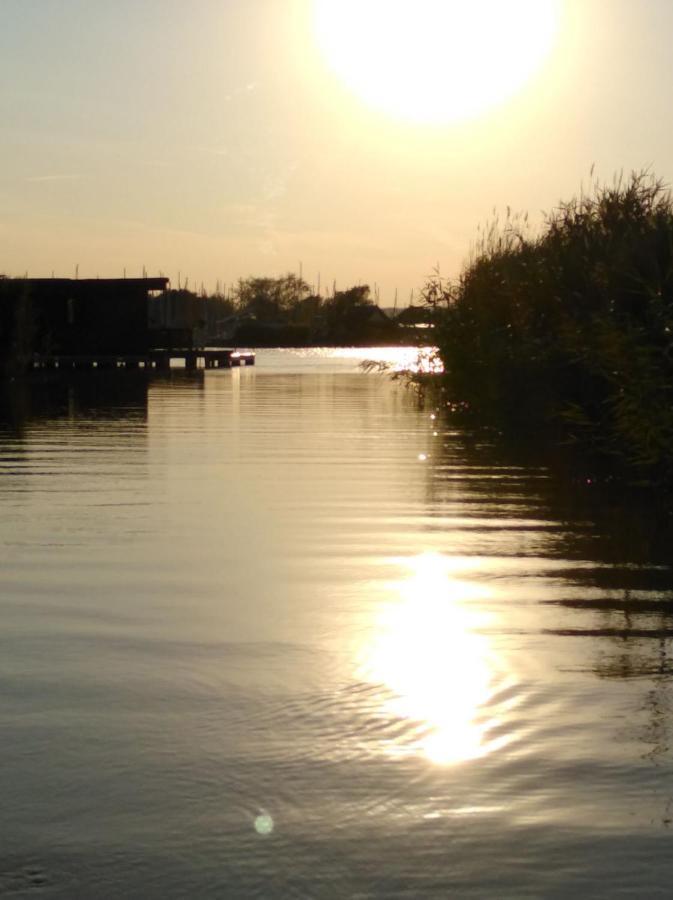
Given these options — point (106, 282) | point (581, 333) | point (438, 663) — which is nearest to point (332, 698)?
point (438, 663)

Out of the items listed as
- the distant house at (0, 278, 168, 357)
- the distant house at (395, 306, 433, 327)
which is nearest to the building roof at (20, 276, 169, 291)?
the distant house at (0, 278, 168, 357)

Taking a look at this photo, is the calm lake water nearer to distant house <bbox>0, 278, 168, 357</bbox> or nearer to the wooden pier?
the wooden pier

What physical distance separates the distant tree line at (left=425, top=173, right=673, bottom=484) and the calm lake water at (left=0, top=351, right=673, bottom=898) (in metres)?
1.99

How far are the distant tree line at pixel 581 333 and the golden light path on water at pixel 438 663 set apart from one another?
632 cm

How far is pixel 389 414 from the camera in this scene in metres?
31.6

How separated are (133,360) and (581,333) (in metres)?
49.9

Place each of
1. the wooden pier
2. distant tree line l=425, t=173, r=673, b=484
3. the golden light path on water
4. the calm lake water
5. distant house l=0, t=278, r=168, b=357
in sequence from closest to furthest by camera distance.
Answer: the calm lake water → the golden light path on water → distant tree line l=425, t=173, r=673, b=484 → the wooden pier → distant house l=0, t=278, r=168, b=357

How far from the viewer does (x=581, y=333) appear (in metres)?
20.6

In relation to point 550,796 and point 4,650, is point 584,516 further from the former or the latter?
point 550,796

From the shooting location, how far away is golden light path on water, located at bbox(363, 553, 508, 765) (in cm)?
624

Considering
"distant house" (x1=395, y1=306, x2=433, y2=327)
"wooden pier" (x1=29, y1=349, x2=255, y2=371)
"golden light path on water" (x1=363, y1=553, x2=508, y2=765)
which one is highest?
"distant house" (x1=395, y1=306, x2=433, y2=327)

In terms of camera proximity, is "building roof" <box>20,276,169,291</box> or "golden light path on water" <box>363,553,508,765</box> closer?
"golden light path on water" <box>363,553,508,765</box>

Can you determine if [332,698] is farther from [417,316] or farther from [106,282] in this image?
[106,282]

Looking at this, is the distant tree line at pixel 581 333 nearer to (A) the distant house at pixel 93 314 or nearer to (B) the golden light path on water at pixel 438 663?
(B) the golden light path on water at pixel 438 663
